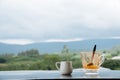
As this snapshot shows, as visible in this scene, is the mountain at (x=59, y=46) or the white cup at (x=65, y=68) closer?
the white cup at (x=65, y=68)

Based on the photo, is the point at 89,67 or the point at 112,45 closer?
the point at 89,67

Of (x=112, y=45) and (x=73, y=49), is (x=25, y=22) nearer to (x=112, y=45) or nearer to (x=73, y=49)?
(x=73, y=49)

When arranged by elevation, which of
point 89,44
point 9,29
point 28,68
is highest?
point 9,29

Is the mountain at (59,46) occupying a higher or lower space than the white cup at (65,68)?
higher

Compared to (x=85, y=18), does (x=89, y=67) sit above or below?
below

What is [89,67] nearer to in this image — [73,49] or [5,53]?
[73,49]

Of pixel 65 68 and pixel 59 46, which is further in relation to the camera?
pixel 59 46

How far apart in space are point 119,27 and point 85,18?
0.28 m

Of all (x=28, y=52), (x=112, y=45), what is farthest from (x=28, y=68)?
(x=112, y=45)

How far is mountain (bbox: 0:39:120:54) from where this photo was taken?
2.43 meters

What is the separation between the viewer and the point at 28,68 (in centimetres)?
241

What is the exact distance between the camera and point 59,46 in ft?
7.98

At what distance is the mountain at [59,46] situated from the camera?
243 cm

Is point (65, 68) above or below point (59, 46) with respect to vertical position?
below
